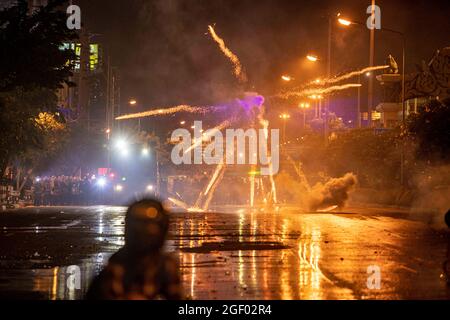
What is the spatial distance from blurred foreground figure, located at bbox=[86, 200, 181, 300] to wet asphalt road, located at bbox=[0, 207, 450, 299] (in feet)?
16.1

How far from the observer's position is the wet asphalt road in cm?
1150

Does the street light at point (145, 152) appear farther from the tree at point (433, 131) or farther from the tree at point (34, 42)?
the tree at point (34, 42)

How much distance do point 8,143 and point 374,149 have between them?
89.4 ft

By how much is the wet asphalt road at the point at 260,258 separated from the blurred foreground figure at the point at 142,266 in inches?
193

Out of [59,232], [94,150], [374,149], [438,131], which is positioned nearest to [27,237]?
[59,232]

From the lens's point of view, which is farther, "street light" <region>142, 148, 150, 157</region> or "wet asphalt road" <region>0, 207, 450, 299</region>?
"street light" <region>142, 148, 150, 157</region>

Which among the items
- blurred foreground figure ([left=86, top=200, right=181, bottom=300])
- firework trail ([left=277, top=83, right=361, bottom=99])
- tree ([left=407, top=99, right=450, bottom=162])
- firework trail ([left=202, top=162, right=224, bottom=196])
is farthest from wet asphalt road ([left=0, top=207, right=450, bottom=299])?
firework trail ([left=202, top=162, right=224, bottom=196])

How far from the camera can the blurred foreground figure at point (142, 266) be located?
5680 millimetres

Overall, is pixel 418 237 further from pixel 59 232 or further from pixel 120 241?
pixel 59 232

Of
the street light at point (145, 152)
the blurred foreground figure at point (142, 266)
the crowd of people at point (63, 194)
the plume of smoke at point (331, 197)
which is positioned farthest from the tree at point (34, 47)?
the street light at point (145, 152)

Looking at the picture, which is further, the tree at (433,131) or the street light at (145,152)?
the street light at (145,152)

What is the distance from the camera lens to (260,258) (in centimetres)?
1619

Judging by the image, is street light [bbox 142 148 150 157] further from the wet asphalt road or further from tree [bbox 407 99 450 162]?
the wet asphalt road

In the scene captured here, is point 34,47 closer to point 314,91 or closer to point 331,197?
point 314,91
